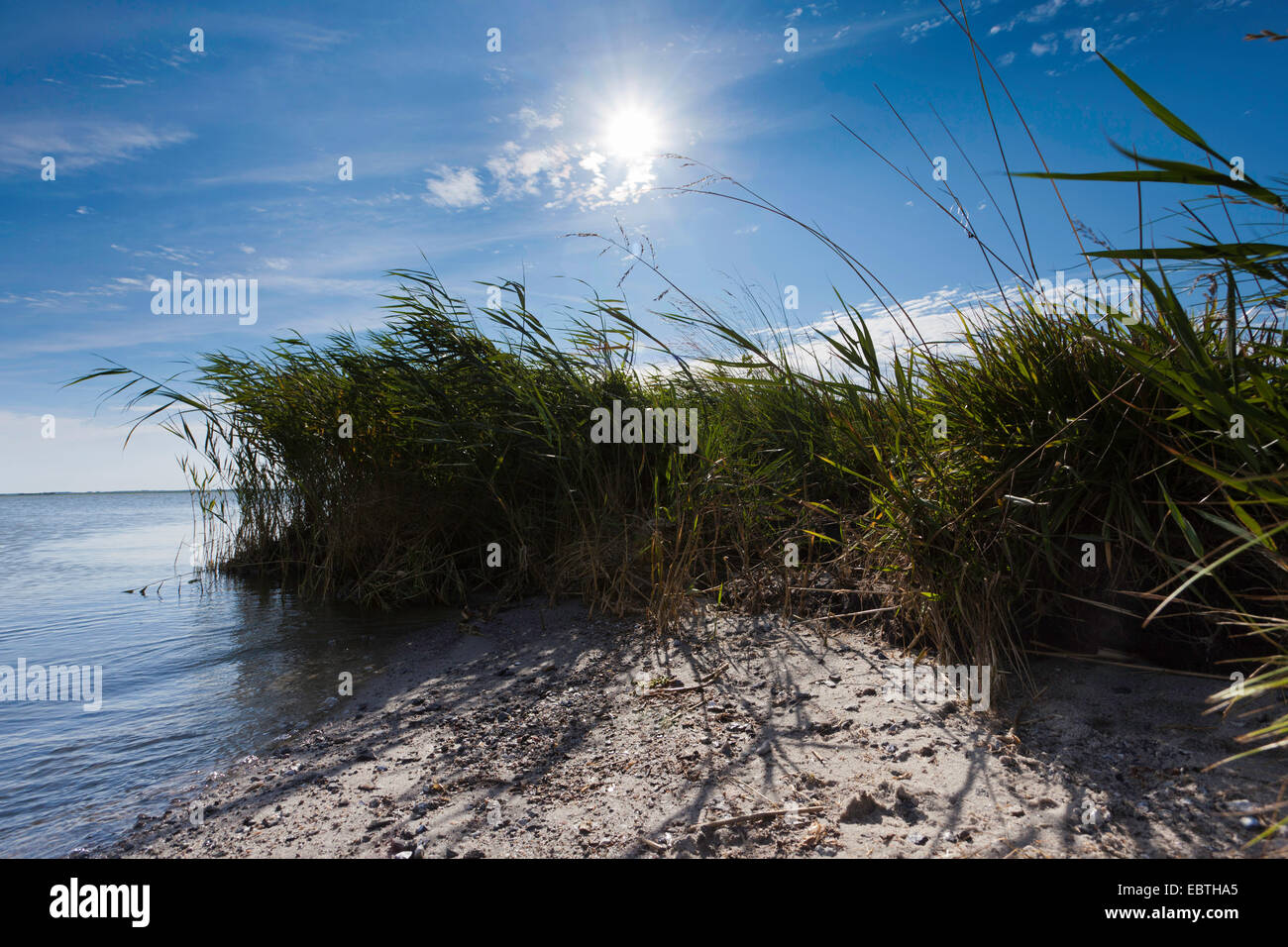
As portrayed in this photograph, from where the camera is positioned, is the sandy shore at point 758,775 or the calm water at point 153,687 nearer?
the sandy shore at point 758,775

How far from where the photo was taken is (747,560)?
12.8 ft

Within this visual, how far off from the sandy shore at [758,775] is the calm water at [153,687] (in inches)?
13.4

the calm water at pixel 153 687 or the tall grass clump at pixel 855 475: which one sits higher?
the tall grass clump at pixel 855 475

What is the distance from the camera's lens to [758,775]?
218 cm

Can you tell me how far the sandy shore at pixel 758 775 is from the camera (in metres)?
1.77

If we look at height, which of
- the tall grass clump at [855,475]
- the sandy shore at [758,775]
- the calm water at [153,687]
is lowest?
the calm water at [153,687]

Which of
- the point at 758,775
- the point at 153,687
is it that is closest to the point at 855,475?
the point at 758,775

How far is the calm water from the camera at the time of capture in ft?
8.63

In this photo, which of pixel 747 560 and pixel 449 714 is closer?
pixel 449 714

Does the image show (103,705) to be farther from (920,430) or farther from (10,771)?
(920,430)

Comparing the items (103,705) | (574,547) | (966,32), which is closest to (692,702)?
(574,547)

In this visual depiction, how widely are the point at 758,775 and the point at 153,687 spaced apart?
12.6 feet
